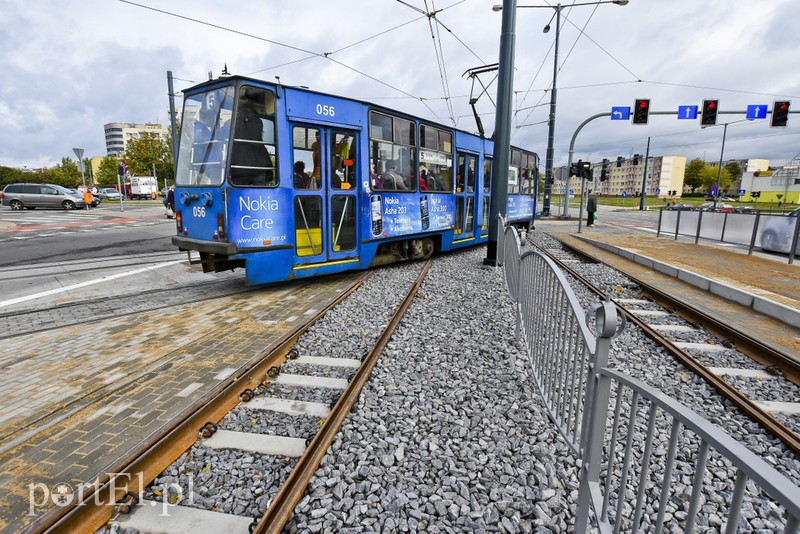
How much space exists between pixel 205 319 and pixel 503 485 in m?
4.57

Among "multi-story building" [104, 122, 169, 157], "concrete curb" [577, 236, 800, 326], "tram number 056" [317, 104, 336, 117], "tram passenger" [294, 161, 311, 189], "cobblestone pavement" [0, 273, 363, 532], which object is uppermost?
"multi-story building" [104, 122, 169, 157]

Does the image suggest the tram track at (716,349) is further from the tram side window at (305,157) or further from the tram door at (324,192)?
the tram side window at (305,157)

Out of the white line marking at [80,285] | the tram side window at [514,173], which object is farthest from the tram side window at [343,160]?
the tram side window at [514,173]

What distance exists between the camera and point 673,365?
14.0ft

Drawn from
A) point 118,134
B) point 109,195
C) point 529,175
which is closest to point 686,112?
point 529,175

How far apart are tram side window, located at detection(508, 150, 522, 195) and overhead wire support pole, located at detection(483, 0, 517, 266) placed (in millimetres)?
5129

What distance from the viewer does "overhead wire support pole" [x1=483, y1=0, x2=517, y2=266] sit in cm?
827

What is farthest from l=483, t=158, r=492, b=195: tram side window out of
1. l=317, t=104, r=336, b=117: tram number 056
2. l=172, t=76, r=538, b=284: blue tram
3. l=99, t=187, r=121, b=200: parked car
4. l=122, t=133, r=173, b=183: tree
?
l=99, t=187, r=121, b=200: parked car

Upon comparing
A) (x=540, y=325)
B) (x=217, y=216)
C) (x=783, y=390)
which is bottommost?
(x=783, y=390)

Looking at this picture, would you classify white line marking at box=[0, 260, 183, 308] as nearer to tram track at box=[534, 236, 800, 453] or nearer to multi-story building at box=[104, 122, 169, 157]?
tram track at box=[534, 236, 800, 453]

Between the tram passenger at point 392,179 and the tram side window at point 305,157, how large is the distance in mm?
1657

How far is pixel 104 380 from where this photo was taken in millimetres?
3791

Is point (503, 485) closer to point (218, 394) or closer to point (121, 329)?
point (218, 394)

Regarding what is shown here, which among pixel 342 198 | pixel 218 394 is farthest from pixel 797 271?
pixel 218 394
